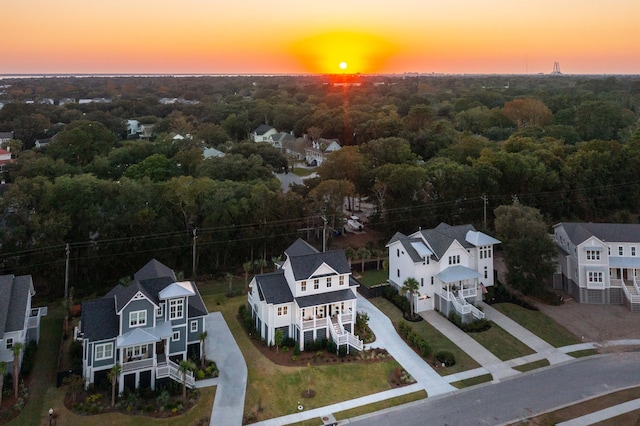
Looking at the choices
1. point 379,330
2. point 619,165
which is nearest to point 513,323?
point 379,330

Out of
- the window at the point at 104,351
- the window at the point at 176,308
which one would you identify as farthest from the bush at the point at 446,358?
the window at the point at 104,351

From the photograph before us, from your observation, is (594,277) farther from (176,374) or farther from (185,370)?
(176,374)

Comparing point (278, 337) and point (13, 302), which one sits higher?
point (13, 302)

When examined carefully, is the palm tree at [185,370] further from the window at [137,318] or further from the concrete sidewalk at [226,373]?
the window at [137,318]

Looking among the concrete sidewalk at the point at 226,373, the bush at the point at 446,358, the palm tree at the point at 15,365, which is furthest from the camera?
the bush at the point at 446,358

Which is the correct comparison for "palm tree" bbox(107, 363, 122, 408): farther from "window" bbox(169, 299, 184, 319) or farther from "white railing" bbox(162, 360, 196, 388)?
"window" bbox(169, 299, 184, 319)

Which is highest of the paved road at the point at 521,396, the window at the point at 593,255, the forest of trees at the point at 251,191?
the forest of trees at the point at 251,191

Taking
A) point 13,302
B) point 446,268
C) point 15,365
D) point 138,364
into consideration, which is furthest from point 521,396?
point 13,302

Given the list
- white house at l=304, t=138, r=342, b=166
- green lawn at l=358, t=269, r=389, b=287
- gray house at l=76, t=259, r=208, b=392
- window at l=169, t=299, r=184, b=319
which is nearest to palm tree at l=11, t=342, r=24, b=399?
gray house at l=76, t=259, r=208, b=392

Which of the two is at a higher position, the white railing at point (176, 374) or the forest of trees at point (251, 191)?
the forest of trees at point (251, 191)
